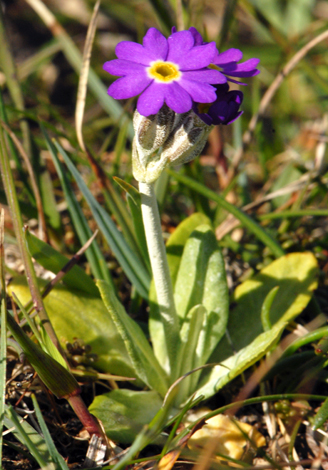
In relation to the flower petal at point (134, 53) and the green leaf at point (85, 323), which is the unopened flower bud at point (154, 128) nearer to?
the flower petal at point (134, 53)

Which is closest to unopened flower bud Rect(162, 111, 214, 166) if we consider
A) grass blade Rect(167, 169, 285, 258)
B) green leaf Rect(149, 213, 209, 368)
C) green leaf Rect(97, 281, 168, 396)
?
green leaf Rect(97, 281, 168, 396)

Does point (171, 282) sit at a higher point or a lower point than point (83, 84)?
lower

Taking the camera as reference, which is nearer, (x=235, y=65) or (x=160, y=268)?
(x=235, y=65)

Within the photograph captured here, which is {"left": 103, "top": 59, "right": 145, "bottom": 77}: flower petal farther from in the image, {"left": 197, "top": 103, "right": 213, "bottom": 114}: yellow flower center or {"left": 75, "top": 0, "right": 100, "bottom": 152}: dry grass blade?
{"left": 75, "top": 0, "right": 100, "bottom": 152}: dry grass blade

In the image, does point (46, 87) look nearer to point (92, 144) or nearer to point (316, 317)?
point (92, 144)

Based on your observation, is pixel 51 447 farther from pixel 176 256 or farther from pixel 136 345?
pixel 176 256

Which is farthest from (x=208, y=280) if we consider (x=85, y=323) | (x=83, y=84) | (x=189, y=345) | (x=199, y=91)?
(x=83, y=84)
